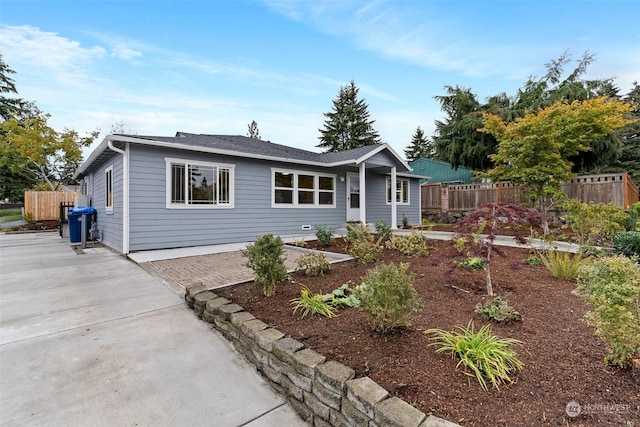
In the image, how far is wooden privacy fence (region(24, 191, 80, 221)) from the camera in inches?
595

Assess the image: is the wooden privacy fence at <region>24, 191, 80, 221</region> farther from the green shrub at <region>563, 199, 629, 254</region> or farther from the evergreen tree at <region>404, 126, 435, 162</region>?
the evergreen tree at <region>404, 126, 435, 162</region>

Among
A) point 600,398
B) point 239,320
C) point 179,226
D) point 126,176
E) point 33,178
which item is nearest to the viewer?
point 600,398

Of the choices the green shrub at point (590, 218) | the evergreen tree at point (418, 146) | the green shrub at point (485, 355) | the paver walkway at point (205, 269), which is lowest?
the paver walkway at point (205, 269)

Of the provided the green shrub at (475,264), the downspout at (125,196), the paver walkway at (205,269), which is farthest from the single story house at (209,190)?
the green shrub at (475,264)

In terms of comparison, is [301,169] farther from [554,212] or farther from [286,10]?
[554,212]

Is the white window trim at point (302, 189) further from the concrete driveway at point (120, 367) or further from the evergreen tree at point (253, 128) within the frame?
the evergreen tree at point (253, 128)

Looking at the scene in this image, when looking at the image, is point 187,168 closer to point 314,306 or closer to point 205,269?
point 205,269

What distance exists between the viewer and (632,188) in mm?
9898

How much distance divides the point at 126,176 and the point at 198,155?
5.86 feet

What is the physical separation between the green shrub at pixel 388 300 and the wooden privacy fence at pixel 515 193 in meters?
6.59

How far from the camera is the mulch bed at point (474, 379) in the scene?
151 cm

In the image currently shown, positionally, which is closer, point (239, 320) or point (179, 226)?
point (239, 320)

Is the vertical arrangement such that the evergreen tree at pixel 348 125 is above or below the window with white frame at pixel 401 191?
above

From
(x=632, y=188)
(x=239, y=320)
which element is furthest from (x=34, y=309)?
(x=632, y=188)
